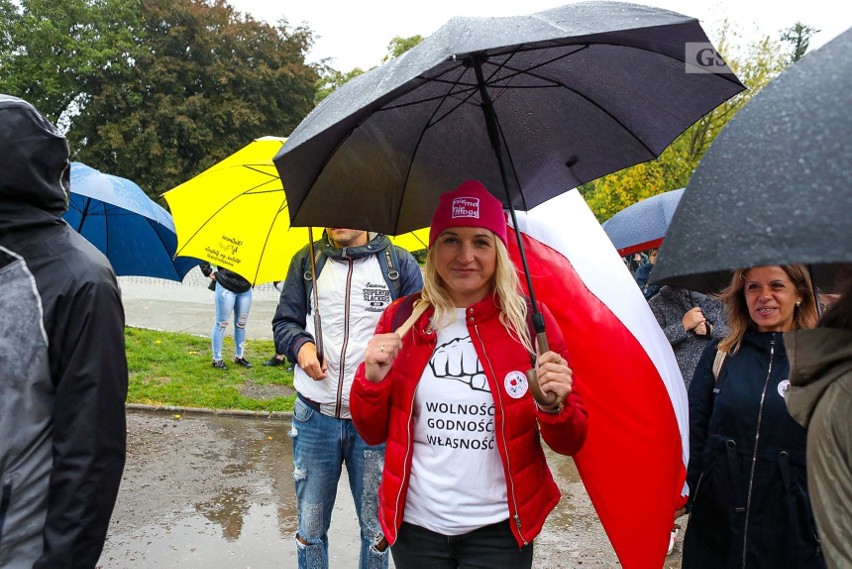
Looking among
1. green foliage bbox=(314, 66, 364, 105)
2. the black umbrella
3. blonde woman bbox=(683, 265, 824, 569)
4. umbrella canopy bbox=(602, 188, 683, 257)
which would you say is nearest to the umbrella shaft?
the black umbrella

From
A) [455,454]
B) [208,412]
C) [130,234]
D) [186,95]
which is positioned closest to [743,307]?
[455,454]

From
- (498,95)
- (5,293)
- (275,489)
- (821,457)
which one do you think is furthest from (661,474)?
(275,489)

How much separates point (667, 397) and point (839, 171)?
1817 millimetres

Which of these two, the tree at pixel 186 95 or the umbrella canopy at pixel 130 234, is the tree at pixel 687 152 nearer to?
the umbrella canopy at pixel 130 234

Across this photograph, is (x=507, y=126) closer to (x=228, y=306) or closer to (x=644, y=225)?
(x=644, y=225)

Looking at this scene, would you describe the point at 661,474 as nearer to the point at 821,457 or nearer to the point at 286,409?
the point at 821,457

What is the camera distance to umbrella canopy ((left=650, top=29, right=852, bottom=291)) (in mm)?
926

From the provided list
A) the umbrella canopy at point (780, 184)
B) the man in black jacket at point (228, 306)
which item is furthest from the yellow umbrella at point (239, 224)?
the man in black jacket at point (228, 306)

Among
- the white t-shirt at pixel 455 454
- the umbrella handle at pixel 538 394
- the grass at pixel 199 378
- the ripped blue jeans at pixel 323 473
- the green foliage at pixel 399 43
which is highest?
the green foliage at pixel 399 43

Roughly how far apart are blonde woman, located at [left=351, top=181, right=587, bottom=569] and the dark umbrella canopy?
1.02ft

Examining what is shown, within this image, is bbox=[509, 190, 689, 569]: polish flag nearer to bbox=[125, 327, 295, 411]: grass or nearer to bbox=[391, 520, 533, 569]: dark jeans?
bbox=[391, 520, 533, 569]: dark jeans

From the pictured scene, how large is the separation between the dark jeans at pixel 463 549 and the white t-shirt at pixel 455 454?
1.7 inches

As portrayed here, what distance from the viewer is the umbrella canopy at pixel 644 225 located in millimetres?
4402

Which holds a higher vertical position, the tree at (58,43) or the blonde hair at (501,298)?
the tree at (58,43)
